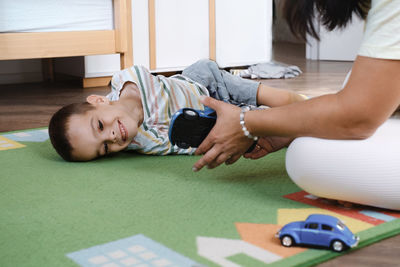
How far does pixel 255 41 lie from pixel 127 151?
1978 millimetres

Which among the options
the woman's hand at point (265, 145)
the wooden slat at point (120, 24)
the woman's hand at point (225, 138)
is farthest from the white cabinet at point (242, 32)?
the woman's hand at point (225, 138)

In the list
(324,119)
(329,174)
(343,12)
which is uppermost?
(343,12)

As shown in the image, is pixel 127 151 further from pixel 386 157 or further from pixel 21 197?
pixel 386 157

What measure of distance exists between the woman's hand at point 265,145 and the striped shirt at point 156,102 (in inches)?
9.8

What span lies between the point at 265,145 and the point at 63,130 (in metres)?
0.49

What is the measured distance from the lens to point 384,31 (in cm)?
82

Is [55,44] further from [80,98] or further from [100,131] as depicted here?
[100,131]

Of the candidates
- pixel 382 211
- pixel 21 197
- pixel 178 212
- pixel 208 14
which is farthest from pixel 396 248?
pixel 208 14

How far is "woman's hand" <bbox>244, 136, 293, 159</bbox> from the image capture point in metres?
1.18

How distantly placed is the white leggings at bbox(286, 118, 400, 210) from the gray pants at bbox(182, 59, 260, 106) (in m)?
0.66

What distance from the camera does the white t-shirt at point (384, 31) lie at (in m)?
0.81

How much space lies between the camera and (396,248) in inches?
31.7

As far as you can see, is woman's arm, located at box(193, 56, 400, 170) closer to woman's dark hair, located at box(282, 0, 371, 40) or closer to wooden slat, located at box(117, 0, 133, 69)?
woman's dark hair, located at box(282, 0, 371, 40)

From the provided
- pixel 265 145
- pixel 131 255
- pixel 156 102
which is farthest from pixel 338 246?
pixel 156 102
